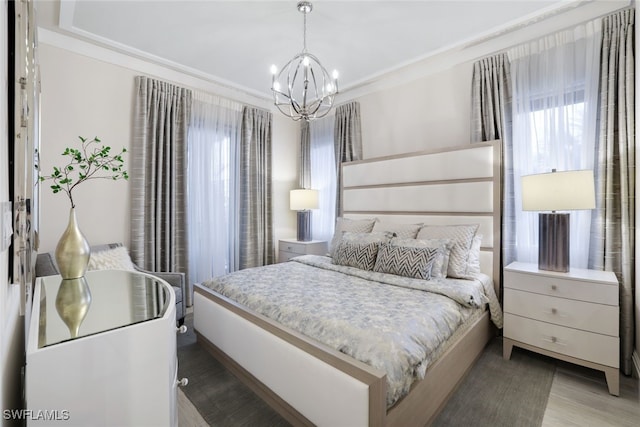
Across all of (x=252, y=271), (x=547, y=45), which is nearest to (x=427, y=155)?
(x=547, y=45)

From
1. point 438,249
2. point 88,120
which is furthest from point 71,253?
point 438,249

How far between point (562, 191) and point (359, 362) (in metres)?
1.93

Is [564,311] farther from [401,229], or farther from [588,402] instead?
[401,229]

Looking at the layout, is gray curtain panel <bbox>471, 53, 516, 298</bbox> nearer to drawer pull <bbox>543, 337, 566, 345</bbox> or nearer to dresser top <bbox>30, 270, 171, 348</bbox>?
drawer pull <bbox>543, 337, 566, 345</bbox>

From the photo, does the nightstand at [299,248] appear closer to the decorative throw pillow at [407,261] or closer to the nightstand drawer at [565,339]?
the decorative throw pillow at [407,261]

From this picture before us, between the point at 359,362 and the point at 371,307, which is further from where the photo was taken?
the point at 371,307

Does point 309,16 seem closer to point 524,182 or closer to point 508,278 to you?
point 524,182

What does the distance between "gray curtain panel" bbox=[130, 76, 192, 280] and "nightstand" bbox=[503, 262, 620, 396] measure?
3.31m

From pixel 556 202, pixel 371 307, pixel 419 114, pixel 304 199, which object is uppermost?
pixel 419 114

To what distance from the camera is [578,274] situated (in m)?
2.14

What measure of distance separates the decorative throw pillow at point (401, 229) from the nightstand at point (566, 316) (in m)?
0.85

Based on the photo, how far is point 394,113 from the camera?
12.1 ft

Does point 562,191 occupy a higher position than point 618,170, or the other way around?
point 618,170

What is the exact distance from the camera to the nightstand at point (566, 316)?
1.93 m
